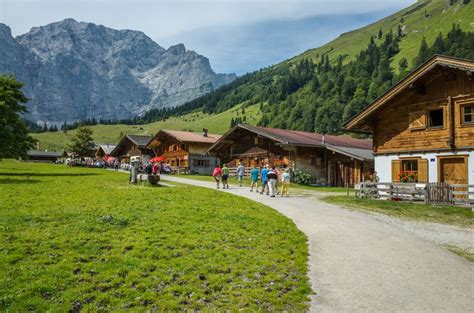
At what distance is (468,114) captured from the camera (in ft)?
74.8

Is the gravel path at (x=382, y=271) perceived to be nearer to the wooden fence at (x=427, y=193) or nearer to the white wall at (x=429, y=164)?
the wooden fence at (x=427, y=193)

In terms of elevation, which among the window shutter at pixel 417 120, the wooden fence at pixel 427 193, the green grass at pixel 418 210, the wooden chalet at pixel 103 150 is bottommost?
the green grass at pixel 418 210

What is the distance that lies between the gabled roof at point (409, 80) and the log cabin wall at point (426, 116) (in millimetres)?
576

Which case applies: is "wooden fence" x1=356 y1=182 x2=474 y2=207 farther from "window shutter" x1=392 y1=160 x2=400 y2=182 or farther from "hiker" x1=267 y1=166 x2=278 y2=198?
"hiker" x1=267 y1=166 x2=278 y2=198

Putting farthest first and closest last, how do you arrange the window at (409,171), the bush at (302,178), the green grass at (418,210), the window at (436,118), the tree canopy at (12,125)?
the bush at (302,178), the tree canopy at (12,125), the window at (409,171), the window at (436,118), the green grass at (418,210)

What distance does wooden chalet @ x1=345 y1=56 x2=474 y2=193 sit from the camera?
2278 centimetres

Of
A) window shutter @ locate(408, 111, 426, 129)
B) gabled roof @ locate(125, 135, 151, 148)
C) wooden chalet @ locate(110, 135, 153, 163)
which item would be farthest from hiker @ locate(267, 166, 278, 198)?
gabled roof @ locate(125, 135, 151, 148)

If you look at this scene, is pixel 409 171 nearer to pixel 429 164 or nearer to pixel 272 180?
pixel 429 164

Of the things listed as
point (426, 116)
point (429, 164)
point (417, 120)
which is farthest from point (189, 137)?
point (429, 164)

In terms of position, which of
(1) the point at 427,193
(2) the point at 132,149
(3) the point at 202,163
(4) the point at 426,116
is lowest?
(1) the point at 427,193

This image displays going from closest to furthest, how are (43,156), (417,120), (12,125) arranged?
(417,120), (12,125), (43,156)

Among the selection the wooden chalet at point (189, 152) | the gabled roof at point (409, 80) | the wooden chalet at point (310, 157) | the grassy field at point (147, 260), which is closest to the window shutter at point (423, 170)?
the gabled roof at point (409, 80)

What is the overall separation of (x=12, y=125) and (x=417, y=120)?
31.4m

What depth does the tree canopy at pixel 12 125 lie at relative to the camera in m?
31.2
